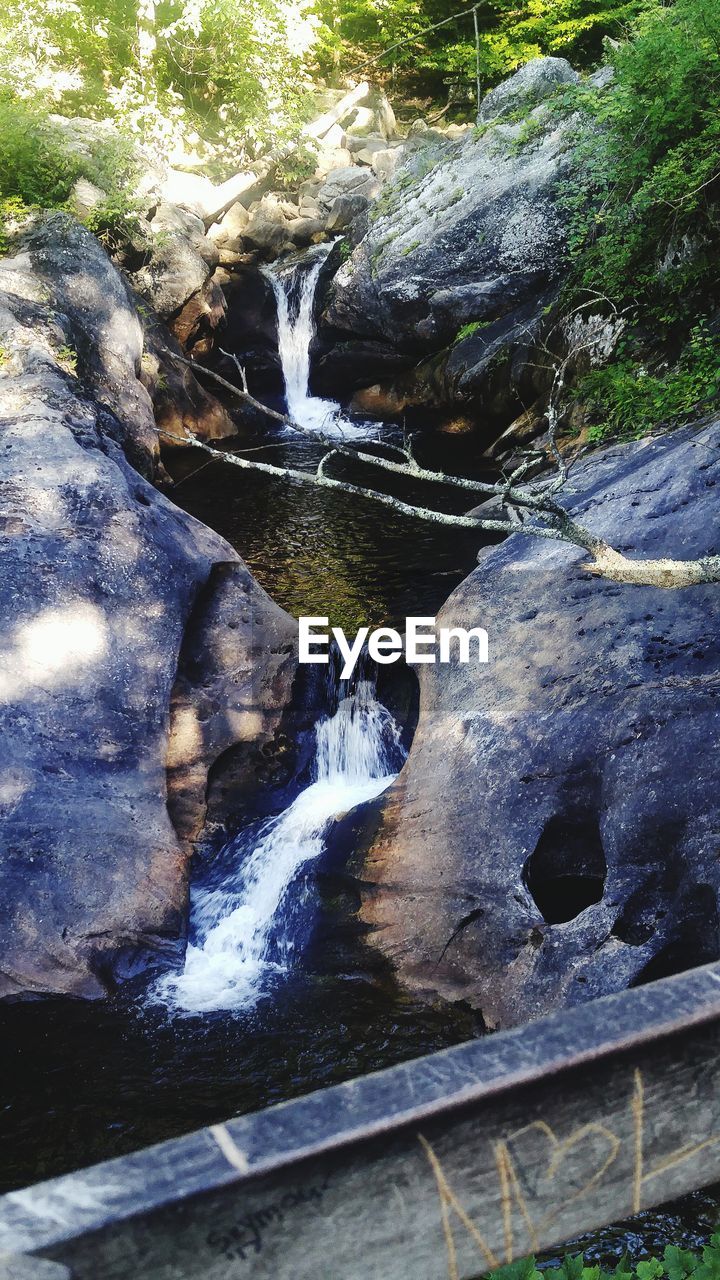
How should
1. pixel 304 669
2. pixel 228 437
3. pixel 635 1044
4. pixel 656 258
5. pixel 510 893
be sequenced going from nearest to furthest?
1. pixel 635 1044
2. pixel 510 893
3. pixel 304 669
4. pixel 656 258
5. pixel 228 437

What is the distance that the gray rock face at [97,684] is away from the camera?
6.39 m

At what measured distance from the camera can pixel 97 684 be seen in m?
7.34

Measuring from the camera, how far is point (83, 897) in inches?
253

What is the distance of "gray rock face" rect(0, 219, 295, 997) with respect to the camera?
639 centimetres

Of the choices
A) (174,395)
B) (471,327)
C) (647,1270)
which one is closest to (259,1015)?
(647,1270)

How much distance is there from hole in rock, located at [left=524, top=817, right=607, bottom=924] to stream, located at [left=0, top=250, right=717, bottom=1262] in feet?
3.13

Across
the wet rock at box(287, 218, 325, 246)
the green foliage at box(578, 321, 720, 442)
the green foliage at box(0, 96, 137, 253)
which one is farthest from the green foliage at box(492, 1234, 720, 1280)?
the wet rock at box(287, 218, 325, 246)

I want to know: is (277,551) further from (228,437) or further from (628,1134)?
(628,1134)

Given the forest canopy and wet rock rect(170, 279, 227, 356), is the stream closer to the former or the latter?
wet rock rect(170, 279, 227, 356)

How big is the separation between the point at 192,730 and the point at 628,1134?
652 centimetres

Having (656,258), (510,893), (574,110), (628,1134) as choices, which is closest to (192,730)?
(510,893)

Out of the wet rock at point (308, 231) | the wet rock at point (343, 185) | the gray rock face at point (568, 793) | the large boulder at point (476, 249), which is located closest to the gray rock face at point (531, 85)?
the large boulder at point (476, 249)

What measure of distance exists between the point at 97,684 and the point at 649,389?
7.38 m

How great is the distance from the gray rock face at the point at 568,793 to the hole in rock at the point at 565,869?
0.03 ft
